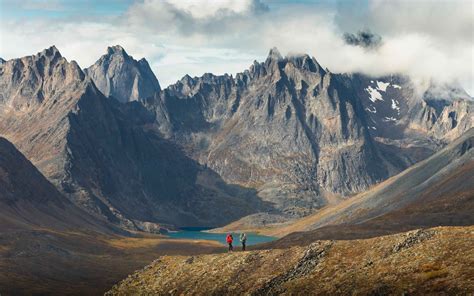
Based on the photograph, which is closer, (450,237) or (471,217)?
(450,237)

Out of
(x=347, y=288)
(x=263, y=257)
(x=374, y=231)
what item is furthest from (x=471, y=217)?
(x=347, y=288)

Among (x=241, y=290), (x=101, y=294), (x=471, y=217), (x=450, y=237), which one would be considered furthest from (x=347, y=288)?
(x=471, y=217)

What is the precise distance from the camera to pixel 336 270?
7450 cm

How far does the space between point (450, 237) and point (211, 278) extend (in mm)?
31552

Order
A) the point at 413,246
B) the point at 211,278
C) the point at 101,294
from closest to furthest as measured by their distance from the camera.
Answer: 1. the point at 413,246
2. the point at 211,278
3. the point at 101,294

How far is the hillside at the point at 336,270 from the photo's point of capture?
6216 centimetres

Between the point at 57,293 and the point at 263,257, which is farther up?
the point at 263,257

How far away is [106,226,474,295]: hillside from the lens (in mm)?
62156

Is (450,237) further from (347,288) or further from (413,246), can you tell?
(347,288)

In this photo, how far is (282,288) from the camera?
76.4 meters

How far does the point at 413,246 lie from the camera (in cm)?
7244

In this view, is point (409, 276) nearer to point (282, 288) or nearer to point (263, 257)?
point (282, 288)

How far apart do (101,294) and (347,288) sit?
87497 millimetres

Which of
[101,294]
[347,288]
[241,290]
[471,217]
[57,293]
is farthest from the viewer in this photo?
[471,217]
